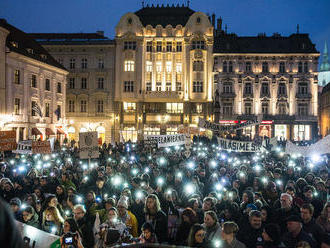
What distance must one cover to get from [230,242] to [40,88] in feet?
115

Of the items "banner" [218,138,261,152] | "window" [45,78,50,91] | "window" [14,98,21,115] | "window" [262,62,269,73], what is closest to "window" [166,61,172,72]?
"window" [262,62,269,73]

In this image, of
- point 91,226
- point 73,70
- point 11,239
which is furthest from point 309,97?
point 11,239

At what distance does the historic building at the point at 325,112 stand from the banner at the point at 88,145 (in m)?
52.0

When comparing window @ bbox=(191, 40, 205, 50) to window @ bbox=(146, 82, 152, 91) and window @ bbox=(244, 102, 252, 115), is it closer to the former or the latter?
window @ bbox=(146, 82, 152, 91)

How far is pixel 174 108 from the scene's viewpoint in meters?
45.6

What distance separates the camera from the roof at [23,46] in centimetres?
3244

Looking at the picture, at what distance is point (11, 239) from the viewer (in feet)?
5.12

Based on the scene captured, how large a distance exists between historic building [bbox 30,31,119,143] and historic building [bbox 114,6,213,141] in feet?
5.34

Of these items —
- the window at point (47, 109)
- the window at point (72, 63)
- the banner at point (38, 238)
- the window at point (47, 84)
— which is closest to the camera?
the banner at point (38, 238)

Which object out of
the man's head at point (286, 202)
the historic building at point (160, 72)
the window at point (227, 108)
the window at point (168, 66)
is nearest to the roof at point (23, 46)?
the historic building at point (160, 72)

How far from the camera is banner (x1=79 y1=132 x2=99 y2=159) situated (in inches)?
566

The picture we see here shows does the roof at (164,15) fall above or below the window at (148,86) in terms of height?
above

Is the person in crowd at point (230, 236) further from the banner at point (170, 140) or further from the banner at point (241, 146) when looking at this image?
the banner at point (170, 140)

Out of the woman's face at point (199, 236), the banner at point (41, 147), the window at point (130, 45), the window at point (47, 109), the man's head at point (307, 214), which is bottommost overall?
the woman's face at point (199, 236)
